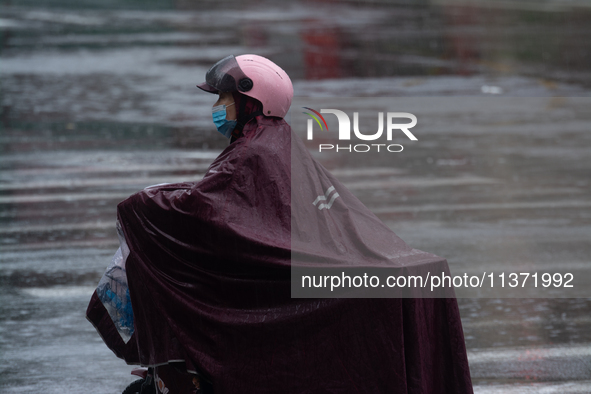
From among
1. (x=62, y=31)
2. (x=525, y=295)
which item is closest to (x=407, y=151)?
(x=525, y=295)

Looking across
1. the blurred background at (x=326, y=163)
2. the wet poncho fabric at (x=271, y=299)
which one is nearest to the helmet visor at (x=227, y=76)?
the wet poncho fabric at (x=271, y=299)

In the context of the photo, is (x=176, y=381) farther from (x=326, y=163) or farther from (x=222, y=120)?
(x=326, y=163)

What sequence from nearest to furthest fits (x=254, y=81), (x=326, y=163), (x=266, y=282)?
(x=266, y=282) < (x=254, y=81) < (x=326, y=163)

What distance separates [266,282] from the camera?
11.6ft

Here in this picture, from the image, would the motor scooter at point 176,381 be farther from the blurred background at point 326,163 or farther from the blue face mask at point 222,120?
the blurred background at point 326,163

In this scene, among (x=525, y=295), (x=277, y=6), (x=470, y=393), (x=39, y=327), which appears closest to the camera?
(x=470, y=393)

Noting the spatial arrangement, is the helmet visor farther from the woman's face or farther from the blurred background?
the blurred background

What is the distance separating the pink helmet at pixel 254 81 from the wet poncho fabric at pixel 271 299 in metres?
0.10

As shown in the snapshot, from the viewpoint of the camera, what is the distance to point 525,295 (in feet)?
22.6

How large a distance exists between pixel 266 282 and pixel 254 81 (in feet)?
2.85

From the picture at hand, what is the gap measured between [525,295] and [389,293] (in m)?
3.81

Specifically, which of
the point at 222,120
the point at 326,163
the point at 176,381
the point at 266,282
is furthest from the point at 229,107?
the point at 326,163

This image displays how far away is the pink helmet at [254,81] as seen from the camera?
3725 millimetres

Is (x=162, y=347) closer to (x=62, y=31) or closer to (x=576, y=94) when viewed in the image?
(x=576, y=94)
